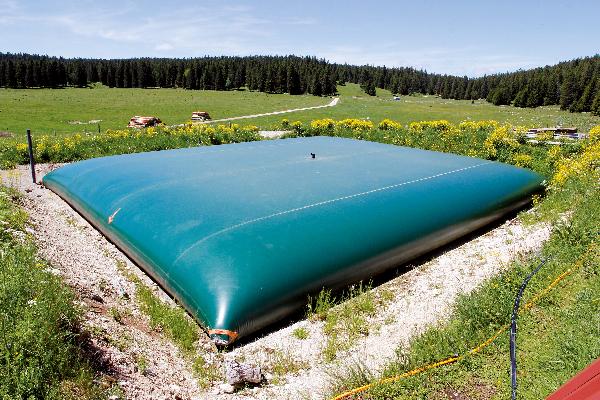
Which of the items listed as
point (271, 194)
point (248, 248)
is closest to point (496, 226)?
point (271, 194)

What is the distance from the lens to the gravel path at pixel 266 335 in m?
5.17

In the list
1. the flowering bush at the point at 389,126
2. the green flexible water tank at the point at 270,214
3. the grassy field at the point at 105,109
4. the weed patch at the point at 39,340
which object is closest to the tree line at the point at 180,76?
the grassy field at the point at 105,109

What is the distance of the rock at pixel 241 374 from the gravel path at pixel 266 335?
139 millimetres

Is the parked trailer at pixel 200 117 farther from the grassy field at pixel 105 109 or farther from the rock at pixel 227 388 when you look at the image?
the rock at pixel 227 388

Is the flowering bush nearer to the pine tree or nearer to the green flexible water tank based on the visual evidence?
the green flexible water tank

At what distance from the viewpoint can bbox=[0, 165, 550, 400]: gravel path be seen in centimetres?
517

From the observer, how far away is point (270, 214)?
25.8 ft

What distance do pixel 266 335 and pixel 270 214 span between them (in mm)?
2323

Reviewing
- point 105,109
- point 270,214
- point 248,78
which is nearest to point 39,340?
point 270,214

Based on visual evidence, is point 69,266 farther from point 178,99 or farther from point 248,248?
point 178,99

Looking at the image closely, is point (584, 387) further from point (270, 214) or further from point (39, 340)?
point (270, 214)

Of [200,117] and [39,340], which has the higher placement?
[39,340]

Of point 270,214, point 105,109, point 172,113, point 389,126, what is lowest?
point 105,109

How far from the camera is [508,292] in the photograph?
6.41 meters
